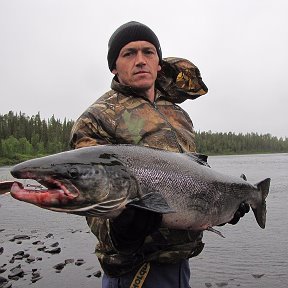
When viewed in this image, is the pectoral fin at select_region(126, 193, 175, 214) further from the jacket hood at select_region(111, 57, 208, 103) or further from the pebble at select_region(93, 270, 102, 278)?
the pebble at select_region(93, 270, 102, 278)

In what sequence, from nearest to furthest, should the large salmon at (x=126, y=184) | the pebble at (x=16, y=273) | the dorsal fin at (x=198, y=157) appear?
the large salmon at (x=126, y=184), the dorsal fin at (x=198, y=157), the pebble at (x=16, y=273)

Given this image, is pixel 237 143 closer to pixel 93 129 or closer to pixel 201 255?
pixel 201 255

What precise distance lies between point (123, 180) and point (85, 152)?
348mm

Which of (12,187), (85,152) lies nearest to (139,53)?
(85,152)

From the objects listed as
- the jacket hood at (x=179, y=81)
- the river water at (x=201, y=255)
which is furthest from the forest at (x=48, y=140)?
the jacket hood at (x=179, y=81)

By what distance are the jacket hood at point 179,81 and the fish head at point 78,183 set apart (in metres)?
1.75

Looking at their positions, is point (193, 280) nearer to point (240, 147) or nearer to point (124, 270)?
point (124, 270)

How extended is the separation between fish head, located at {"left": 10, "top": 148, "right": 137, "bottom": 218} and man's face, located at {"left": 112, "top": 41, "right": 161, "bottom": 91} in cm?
129

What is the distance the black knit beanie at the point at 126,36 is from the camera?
4.05 metres

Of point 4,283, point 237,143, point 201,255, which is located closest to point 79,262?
point 4,283

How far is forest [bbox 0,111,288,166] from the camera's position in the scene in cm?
8673

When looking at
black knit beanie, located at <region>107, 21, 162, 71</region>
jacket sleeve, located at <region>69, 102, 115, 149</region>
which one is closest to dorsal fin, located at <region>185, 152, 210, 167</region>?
jacket sleeve, located at <region>69, 102, 115, 149</region>

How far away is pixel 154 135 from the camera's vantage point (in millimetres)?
3793

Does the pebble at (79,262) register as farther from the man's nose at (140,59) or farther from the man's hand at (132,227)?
the man's hand at (132,227)
